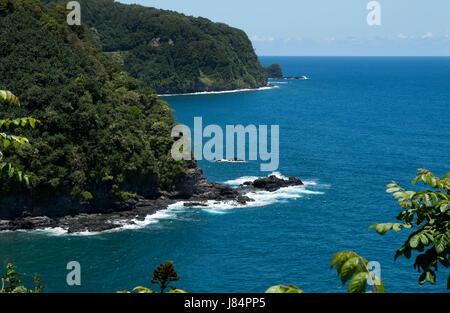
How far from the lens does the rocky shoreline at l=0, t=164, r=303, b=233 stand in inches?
2361

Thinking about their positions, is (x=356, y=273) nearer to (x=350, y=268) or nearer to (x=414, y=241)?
(x=350, y=268)

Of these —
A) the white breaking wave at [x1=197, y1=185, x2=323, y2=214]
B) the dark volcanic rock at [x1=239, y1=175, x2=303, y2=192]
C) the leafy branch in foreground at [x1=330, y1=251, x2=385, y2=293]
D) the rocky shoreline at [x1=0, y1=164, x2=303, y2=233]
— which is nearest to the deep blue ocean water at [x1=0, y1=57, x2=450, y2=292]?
the white breaking wave at [x1=197, y1=185, x2=323, y2=214]

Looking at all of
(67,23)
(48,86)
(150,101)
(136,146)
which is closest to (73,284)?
(136,146)

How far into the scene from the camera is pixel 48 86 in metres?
66.8

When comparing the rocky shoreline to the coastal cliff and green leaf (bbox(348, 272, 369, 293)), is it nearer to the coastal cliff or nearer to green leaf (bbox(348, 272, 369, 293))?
the coastal cliff

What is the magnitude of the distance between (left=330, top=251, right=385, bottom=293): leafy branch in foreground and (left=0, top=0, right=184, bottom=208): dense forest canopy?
184 ft

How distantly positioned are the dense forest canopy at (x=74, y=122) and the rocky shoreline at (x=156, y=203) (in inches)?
75.1

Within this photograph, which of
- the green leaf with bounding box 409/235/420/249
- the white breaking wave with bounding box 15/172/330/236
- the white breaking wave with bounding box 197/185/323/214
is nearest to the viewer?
the green leaf with bounding box 409/235/420/249

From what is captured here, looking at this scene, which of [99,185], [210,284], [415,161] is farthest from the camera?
[415,161]

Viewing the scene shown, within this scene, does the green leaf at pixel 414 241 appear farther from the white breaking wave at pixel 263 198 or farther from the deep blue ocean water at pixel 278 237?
the white breaking wave at pixel 263 198

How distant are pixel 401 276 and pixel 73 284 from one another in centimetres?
3037

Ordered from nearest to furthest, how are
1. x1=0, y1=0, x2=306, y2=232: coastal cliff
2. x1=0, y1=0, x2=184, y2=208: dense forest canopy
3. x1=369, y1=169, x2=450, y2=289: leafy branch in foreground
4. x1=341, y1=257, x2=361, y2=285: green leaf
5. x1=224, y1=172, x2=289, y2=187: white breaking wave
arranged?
x1=341, y1=257, x2=361, y2=285: green leaf, x1=369, y1=169, x2=450, y2=289: leafy branch in foreground, x1=0, y1=0, x2=306, y2=232: coastal cliff, x1=0, y1=0, x2=184, y2=208: dense forest canopy, x1=224, y1=172, x2=289, y2=187: white breaking wave

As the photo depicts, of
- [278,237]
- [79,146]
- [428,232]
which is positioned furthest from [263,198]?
[428,232]
